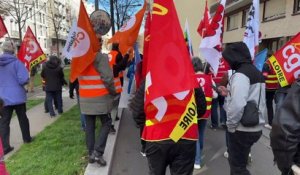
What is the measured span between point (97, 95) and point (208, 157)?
2.30 metres

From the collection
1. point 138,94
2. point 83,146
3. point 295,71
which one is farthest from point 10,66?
point 295,71

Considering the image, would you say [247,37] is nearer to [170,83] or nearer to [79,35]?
[79,35]

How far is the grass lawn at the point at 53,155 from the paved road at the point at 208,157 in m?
0.62

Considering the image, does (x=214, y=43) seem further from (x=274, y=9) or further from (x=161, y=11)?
(x=274, y=9)

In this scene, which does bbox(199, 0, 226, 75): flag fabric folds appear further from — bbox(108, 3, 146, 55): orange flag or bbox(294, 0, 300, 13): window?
bbox(294, 0, 300, 13): window

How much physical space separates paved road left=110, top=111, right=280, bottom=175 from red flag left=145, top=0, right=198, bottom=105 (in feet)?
8.33

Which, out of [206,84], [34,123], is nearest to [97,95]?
[206,84]

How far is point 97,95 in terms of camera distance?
4852 mm

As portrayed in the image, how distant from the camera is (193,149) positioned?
327cm

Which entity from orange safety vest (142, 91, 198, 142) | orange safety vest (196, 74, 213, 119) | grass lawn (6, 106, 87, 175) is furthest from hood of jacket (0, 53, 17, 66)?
orange safety vest (142, 91, 198, 142)

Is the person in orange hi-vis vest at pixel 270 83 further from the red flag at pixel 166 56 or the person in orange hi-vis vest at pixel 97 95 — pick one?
the red flag at pixel 166 56

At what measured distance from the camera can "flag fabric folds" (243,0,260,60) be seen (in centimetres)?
555

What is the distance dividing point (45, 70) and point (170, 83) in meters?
7.08

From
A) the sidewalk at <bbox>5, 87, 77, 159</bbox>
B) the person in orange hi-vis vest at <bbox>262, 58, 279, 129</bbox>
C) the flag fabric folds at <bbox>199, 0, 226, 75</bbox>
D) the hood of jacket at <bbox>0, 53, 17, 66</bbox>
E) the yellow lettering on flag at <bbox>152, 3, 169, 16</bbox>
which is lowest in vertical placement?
the sidewalk at <bbox>5, 87, 77, 159</bbox>
